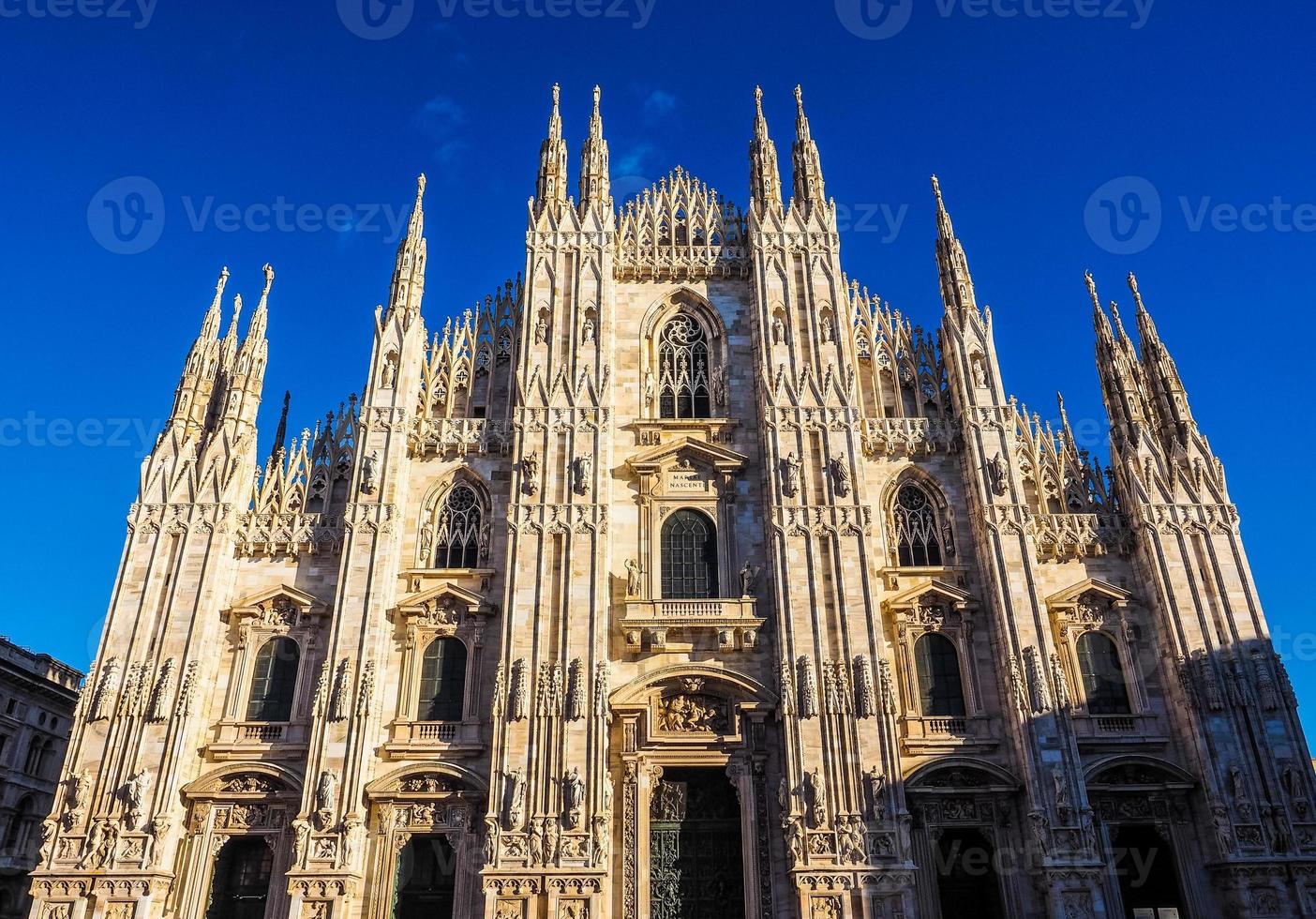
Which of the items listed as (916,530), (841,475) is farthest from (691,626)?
(916,530)

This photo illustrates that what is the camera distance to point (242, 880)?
23.6 m

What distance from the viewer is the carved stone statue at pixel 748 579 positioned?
1029 inches

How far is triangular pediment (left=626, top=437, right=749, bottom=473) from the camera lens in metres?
28.0

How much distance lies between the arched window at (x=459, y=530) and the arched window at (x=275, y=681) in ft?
15.0

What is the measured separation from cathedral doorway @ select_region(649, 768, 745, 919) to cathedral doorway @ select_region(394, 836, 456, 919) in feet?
16.1

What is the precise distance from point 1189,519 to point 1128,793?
25.0 feet

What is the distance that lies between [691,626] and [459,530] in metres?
7.45

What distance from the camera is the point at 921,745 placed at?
958 inches

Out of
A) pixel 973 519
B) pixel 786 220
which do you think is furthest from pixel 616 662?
pixel 786 220

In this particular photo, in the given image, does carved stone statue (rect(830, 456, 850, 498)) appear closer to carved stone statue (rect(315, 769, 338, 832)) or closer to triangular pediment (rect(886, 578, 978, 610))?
triangular pediment (rect(886, 578, 978, 610))

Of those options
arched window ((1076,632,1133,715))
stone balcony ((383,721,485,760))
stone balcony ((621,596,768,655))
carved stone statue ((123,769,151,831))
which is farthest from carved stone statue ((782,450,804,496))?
carved stone statue ((123,769,151,831))

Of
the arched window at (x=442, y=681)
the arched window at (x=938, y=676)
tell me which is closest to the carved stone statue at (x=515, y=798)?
the arched window at (x=442, y=681)

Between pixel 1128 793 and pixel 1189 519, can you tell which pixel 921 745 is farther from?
pixel 1189 519

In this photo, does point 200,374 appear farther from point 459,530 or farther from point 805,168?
point 805,168
